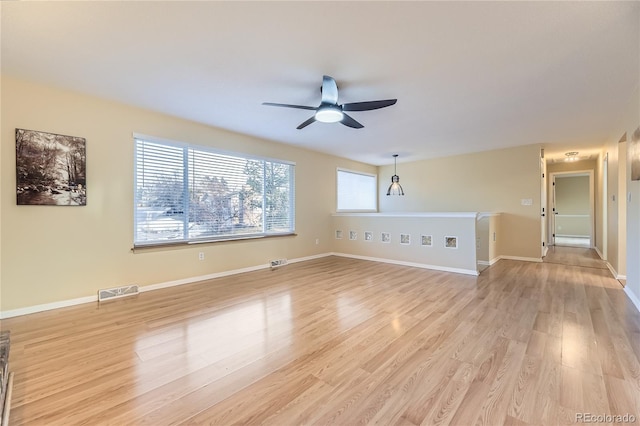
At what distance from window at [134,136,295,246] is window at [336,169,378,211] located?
5.79 feet

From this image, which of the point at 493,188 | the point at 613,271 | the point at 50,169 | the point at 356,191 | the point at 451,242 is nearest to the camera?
the point at 50,169

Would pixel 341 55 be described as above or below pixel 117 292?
above

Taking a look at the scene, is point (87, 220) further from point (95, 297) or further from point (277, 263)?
point (277, 263)

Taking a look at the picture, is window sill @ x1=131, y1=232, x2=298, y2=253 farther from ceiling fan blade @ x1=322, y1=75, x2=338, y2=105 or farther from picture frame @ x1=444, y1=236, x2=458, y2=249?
picture frame @ x1=444, y1=236, x2=458, y2=249

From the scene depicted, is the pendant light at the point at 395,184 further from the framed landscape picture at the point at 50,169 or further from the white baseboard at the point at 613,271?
the framed landscape picture at the point at 50,169

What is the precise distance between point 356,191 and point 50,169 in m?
6.09

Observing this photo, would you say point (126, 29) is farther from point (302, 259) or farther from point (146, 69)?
point (302, 259)

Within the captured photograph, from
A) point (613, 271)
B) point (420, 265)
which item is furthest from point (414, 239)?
point (613, 271)

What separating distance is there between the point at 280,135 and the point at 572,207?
34.6 ft

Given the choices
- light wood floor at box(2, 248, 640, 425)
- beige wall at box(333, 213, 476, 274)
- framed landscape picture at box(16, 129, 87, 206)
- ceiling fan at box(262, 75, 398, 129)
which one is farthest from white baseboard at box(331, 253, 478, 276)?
framed landscape picture at box(16, 129, 87, 206)

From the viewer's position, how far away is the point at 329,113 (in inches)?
113

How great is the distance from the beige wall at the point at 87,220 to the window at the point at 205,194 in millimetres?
155

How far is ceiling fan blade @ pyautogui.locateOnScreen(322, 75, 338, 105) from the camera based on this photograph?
108 inches

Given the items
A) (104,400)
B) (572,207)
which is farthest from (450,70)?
(572,207)
